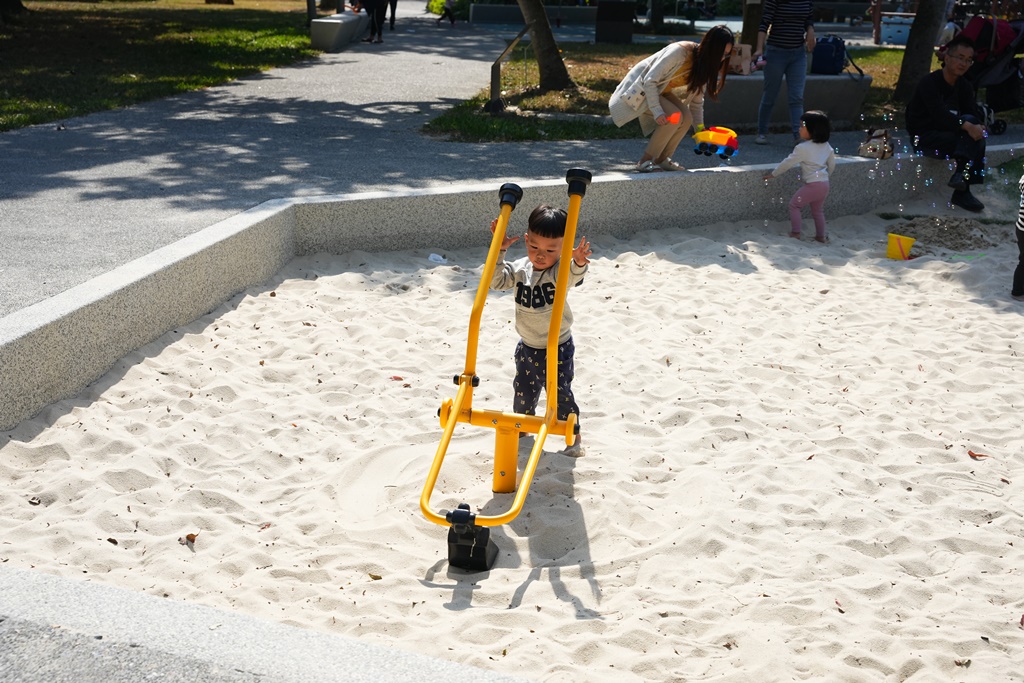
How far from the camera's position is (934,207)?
9.52 metres

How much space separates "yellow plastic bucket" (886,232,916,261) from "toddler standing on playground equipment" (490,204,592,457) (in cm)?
443

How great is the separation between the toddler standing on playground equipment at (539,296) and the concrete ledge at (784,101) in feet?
24.7

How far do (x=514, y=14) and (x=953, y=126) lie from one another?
19.7 m

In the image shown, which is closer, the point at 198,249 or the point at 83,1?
the point at 198,249

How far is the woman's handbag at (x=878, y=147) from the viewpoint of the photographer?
9.42m

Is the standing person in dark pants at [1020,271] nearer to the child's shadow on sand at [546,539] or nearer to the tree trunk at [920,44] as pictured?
the child's shadow on sand at [546,539]

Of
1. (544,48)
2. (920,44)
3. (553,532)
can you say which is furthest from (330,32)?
(553,532)

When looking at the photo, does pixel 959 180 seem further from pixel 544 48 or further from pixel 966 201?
pixel 544 48

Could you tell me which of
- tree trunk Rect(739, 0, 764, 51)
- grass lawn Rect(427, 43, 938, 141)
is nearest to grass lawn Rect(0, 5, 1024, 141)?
grass lawn Rect(427, 43, 938, 141)

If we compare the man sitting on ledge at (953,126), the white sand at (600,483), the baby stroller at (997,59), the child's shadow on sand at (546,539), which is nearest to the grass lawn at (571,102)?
the baby stroller at (997,59)

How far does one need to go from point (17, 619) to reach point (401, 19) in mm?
26874

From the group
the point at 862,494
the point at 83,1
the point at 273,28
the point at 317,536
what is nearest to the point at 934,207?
the point at 862,494

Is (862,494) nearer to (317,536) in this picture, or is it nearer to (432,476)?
(432,476)

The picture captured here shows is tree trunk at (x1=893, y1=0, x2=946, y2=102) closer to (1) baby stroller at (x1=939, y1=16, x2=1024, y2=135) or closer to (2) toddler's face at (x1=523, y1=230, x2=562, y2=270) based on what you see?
(1) baby stroller at (x1=939, y1=16, x2=1024, y2=135)
